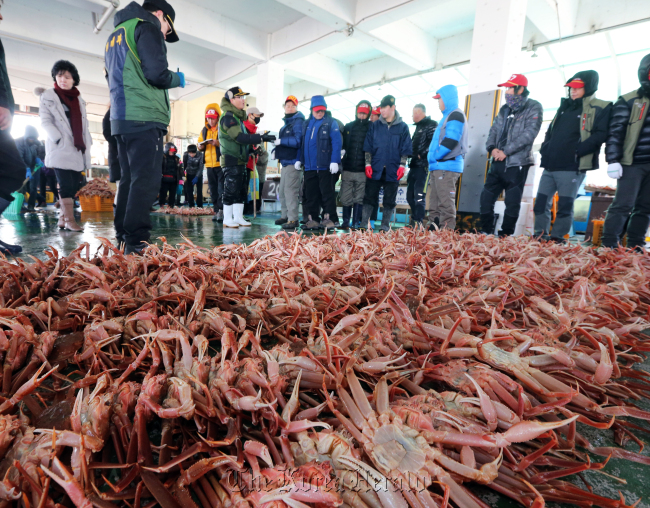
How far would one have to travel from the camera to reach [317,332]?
1.03 meters

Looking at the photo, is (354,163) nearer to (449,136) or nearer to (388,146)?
(388,146)

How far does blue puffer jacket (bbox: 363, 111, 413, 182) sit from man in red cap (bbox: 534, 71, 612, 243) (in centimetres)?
199

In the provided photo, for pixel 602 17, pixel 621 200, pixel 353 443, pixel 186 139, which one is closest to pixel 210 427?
pixel 353 443

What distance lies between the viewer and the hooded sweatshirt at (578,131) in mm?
3746

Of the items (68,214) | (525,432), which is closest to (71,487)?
(525,432)

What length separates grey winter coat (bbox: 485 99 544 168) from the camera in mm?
4281

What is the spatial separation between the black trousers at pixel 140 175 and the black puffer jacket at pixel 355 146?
12.0 ft

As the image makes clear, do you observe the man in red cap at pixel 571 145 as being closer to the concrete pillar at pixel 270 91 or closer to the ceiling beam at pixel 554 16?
the ceiling beam at pixel 554 16

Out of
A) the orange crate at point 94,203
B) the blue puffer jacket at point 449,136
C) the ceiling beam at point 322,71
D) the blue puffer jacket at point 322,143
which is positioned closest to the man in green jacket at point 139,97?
the blue puffer jacket at point 322,143

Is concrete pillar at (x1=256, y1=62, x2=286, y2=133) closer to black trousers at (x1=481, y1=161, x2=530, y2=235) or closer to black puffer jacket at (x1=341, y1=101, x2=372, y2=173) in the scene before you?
black puffer jacket at (x1=341, y1=101, x2=372, y2=173)

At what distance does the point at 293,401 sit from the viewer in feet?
2.07

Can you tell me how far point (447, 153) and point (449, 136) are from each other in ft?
0.74

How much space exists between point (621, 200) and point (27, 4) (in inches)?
511

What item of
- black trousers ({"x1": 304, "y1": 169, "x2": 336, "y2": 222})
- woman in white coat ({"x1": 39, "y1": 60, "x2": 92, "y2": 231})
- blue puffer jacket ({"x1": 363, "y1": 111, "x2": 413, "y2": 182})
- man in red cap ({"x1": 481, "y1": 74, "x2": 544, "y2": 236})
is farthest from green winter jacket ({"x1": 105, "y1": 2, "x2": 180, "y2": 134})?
man in red cap ({"x1": 481, "y1": 74, "x2": 544, "y2": 236})
